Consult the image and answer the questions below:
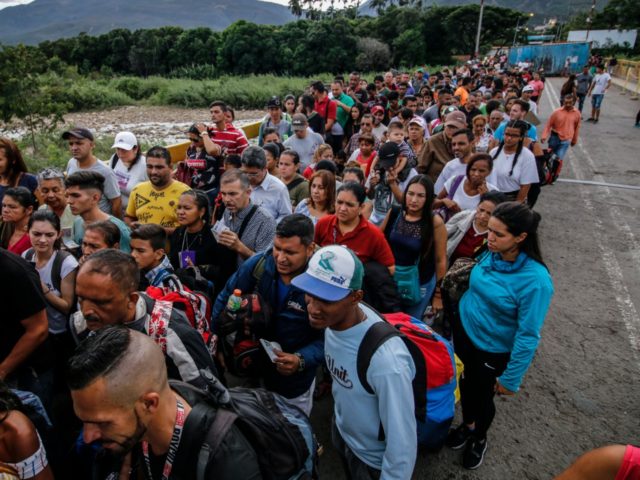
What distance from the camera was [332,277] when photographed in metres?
1.98

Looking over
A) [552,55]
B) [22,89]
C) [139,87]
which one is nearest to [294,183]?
[22,89]

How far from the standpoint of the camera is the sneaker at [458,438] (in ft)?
10.8

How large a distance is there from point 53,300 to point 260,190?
2324mm

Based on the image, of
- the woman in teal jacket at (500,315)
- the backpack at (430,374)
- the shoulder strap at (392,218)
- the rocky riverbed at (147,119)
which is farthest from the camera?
the rocky riverbed at (147,119)

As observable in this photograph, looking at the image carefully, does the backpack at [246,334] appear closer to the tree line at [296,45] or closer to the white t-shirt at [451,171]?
the white t-shirt at [451,171]

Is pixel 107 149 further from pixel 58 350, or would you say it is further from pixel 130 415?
pixel 130 415

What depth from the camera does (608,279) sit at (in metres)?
5.84

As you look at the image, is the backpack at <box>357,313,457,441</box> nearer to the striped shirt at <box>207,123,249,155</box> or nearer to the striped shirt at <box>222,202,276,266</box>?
the striped shirt at <box>222,202,276,266</box>

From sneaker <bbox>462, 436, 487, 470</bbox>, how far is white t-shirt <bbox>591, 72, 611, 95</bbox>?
17946 mm

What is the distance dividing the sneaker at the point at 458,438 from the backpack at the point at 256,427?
192 centimetres

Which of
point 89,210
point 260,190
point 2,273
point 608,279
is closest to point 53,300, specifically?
point 2,273

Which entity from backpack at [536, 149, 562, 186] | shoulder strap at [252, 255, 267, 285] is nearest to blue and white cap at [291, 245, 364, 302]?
shoulder strap at [252, 255, 267, 285]

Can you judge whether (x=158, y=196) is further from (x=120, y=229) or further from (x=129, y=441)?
(x=129, y=441)

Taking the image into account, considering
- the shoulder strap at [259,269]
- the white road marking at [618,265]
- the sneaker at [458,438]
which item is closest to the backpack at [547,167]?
the white road marking at [618,265]
